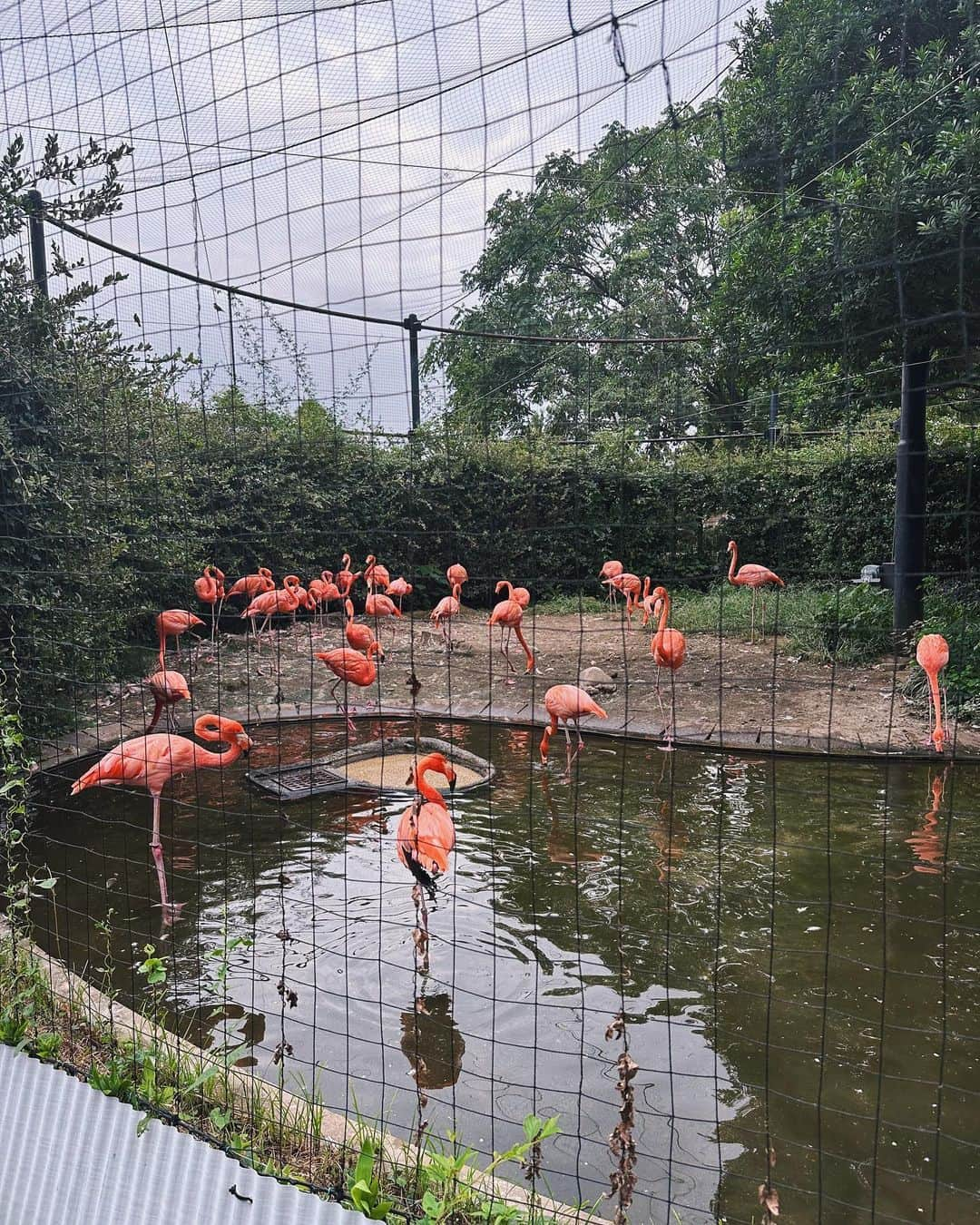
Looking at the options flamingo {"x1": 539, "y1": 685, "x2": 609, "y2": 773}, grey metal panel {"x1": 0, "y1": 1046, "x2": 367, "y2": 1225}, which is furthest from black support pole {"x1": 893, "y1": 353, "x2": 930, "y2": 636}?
grey metal panel {"x1": 0, "y1": 1046, "x2": 367, "y2": 1225}

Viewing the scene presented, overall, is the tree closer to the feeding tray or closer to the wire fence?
the wire fence

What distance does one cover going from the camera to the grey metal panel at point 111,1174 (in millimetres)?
1761

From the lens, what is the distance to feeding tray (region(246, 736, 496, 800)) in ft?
15.5

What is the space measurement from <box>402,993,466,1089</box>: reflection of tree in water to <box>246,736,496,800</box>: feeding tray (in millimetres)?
1641

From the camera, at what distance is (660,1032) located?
8.67 ft

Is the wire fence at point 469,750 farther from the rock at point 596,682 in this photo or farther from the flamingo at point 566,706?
the rock at point 596,682

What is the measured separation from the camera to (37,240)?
439cm

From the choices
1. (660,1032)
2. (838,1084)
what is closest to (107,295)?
(660,1032)

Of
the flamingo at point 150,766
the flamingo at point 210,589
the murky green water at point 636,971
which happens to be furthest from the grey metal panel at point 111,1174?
the flamingo at point 210,589

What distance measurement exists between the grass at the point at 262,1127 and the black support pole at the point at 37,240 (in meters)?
2.91

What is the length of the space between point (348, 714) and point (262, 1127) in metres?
4.40

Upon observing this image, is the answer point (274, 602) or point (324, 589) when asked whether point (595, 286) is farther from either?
point (274, 602)

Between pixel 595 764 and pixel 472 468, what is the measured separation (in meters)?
5.49

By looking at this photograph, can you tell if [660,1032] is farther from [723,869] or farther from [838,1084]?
[723,869]
